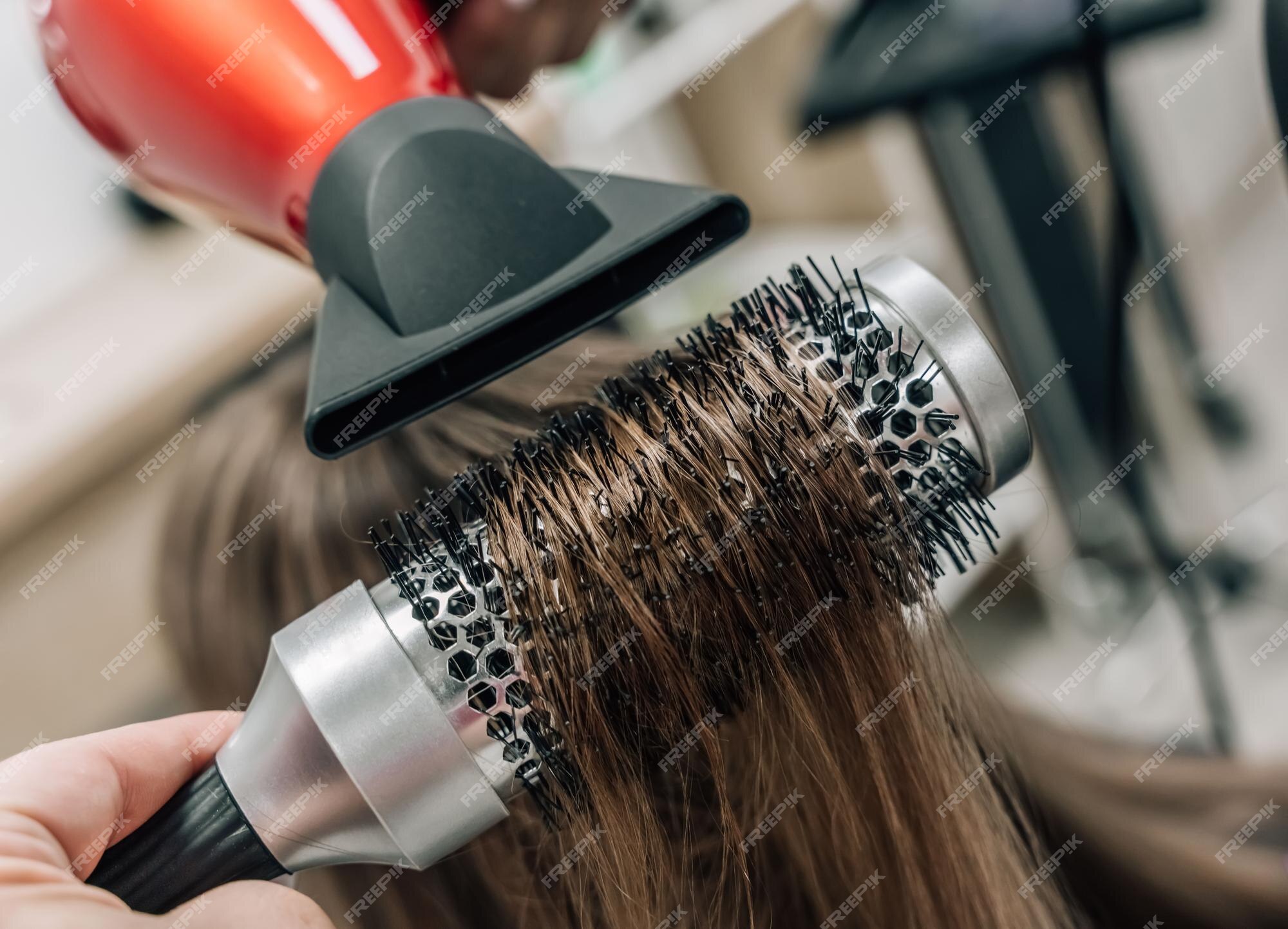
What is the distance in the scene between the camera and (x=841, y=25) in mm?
881

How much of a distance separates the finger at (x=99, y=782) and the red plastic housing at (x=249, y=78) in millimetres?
248

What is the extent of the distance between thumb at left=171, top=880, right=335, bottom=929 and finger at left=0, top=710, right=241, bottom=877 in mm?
62

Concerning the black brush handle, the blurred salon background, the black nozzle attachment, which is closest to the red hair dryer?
the black nozzle attachment

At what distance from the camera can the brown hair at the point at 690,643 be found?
33 centimetres

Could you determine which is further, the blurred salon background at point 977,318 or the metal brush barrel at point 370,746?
the blurred salon background at point 977,318

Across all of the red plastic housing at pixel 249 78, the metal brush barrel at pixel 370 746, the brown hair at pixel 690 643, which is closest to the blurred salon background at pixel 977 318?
the brown hair at pixel 690 643

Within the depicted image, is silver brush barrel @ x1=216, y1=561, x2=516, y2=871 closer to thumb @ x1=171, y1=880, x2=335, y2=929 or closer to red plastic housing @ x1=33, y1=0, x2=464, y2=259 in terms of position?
thumb @ x1=171, y1=880, x2=335, y2=929

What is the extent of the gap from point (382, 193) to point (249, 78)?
0.34ft

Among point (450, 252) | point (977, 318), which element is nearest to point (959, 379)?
point (450, 252)

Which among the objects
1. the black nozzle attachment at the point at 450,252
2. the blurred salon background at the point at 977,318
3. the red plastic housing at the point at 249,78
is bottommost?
the blurred salon background at the point at 977,318

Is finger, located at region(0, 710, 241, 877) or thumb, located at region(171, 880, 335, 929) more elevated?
finger, located at region(0, 710, 241, 877)

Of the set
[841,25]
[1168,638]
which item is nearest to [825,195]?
[841,25]

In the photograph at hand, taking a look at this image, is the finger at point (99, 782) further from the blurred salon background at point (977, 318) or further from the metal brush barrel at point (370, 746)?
the blurred salon background at point (977, 318)

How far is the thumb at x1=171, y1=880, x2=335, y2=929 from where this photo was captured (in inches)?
12.8
